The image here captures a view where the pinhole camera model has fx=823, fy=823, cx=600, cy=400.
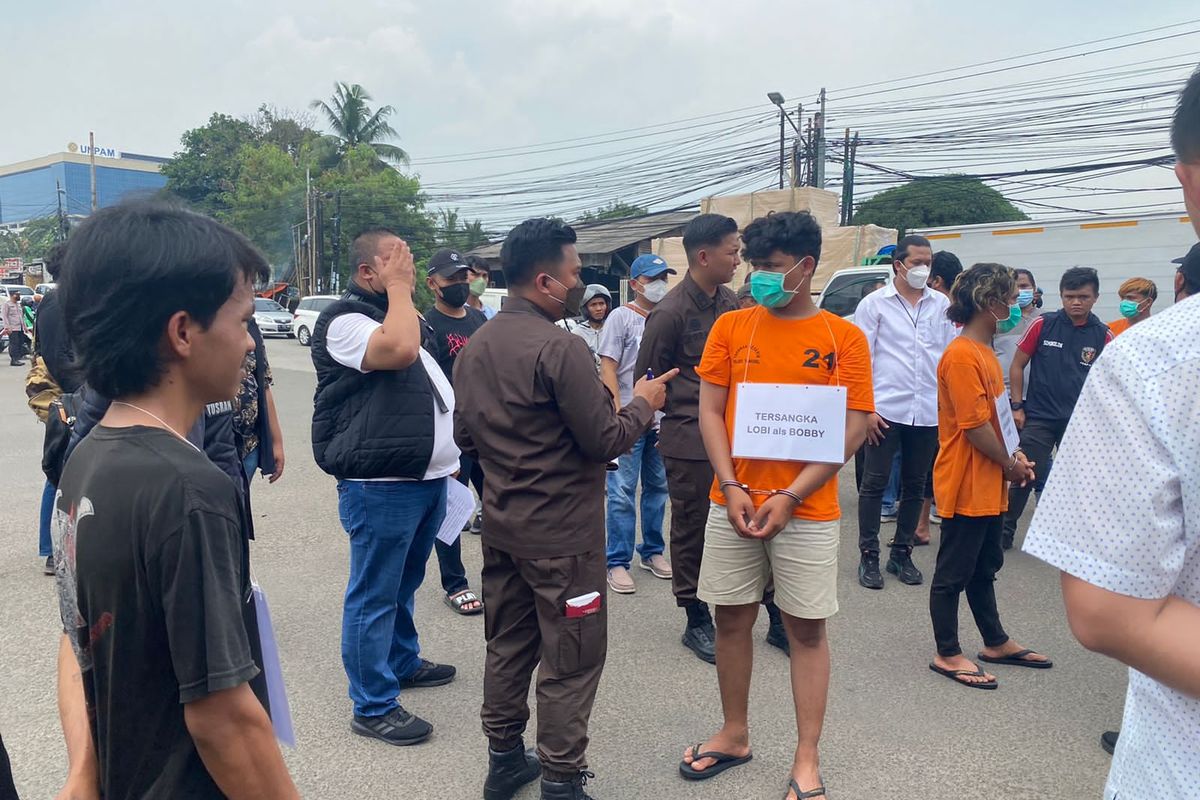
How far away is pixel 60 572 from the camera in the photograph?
4.57ft

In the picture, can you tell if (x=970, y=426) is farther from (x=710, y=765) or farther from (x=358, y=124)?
(x=358, y=124)

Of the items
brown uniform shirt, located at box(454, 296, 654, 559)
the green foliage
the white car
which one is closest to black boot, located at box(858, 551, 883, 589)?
brown uniform shirt, located at box(454, 296, 654, 559)

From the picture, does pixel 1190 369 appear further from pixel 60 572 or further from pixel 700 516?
pixel 700 516

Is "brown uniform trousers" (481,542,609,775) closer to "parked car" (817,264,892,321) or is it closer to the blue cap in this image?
the blue cap

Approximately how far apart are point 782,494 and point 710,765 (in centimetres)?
105

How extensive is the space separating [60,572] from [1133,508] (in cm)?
161

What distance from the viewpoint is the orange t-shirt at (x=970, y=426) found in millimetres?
3668

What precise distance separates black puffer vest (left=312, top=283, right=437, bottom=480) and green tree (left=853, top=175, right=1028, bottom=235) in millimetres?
27899

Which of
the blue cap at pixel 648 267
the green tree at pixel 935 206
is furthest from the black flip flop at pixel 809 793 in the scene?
the green tree at pixel 935 206

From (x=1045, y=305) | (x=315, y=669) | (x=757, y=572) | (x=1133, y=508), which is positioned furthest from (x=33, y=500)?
(x=1045, y=305)

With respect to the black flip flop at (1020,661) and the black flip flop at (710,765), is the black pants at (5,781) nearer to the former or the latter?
the black flip flop at (710,765)

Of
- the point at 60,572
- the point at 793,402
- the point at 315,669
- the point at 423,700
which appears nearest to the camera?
the point at 60,572

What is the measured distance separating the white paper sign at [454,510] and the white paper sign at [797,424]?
4.16 feet

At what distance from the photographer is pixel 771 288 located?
118 inches
